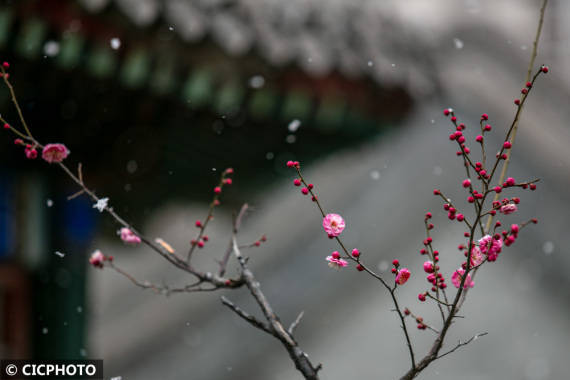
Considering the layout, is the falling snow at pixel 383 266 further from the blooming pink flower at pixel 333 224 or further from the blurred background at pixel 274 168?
the blooming pink flower at pixel 333 224

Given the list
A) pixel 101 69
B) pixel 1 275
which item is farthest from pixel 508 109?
pixel 1 275

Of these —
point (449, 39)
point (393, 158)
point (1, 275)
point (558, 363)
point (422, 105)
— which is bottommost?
point (558, 363)

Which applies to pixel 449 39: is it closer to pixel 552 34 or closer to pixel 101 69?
pixel 552 34

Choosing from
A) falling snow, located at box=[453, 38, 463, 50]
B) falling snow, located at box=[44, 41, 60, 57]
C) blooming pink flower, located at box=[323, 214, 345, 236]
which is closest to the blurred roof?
falling snow, located at box=[44, 41, 60, 57]

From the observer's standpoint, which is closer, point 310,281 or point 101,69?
point 101,69

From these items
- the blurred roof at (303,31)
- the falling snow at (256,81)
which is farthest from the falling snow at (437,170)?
the falling snow at (256,81)

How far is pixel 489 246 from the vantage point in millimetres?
530

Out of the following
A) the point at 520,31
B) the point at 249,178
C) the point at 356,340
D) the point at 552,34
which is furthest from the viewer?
the point at 520,31

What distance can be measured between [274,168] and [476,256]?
174 cm

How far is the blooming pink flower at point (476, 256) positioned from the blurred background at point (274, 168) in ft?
2.73

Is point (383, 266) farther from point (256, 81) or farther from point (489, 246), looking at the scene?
point (489, 246)

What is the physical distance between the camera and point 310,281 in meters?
2.48

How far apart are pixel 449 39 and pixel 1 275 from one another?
88.1 inches

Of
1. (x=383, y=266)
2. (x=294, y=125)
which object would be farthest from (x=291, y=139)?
(x=383, y=266)
